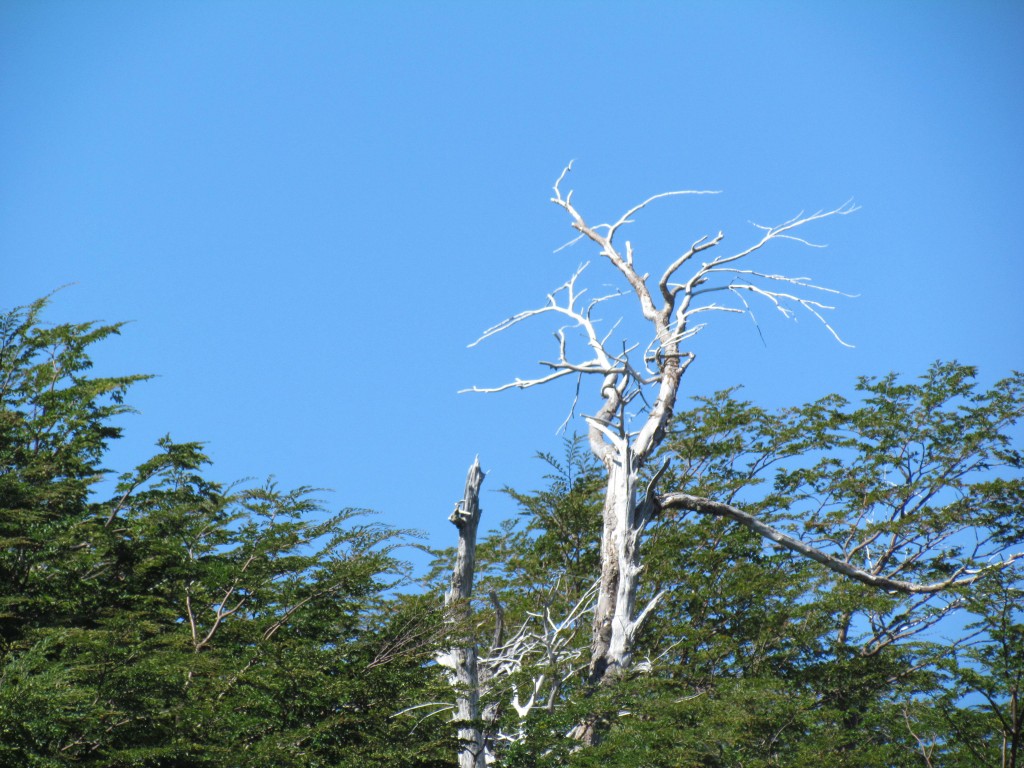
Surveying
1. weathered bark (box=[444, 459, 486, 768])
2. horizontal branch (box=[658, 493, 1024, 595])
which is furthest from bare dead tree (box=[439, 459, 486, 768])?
horizontal branch (box=[658, 493, 1024, 595])

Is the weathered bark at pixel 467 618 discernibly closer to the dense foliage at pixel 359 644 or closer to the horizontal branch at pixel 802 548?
the dense foliage at pixel 359 644

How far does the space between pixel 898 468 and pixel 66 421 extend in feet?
42.2

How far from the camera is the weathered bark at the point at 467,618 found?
386 inches

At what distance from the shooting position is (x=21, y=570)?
10031 millimetres

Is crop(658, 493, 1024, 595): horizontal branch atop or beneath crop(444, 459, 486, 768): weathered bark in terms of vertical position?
atop

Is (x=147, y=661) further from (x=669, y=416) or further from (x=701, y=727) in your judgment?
(x=669, y=416)

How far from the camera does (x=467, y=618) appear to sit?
968 cm

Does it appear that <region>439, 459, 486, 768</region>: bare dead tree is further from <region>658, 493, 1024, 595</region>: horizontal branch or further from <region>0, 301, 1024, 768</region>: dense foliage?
<region>658, 493, 1024, 595</region>: horizontal branch

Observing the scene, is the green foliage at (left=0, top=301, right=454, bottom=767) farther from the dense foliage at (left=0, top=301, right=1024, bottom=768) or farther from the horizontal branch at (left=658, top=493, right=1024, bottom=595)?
the horizontal branch at (left=658, top=493, right=1024, bottom=595)

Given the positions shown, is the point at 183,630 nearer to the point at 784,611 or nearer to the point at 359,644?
the point at 359,644

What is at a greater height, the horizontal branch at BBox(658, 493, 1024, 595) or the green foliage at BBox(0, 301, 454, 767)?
the horizontal branch at BBox(658, 493, 1024, 595)

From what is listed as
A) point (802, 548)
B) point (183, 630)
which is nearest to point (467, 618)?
point (183, 630)

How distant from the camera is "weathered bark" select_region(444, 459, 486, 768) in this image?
32.2 feet

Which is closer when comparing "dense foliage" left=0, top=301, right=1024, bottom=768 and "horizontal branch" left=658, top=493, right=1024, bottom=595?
"dense foliage" left=0, top=301, right=1024, bottom=768
